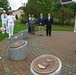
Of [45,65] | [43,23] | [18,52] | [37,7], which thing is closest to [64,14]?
[37,7]

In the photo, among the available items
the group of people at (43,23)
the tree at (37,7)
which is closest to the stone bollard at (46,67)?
the group of people at (43,23)

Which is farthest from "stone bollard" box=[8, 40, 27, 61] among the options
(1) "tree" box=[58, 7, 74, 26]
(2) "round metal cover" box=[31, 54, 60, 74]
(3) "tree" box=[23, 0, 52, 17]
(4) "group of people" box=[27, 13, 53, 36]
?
(1) "tree" box=[58, 7, 74, 26]

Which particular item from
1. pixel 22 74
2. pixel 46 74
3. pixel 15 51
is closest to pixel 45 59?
pixel 46 74

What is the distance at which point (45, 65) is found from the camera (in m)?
5.09

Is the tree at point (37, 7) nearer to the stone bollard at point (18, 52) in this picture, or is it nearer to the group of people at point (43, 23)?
the group of people at point (43, 23)

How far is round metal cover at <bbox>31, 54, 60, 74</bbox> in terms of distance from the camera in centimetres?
492

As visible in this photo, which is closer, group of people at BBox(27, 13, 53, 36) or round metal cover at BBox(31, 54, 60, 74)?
round metal cover at BBox(31, 54, 60, 74)

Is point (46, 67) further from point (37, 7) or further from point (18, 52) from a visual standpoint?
point (37, 7)

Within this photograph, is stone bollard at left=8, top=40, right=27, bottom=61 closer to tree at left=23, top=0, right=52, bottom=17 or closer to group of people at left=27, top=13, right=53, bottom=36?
group of people at left=27, top=13, right=53, bottom=36

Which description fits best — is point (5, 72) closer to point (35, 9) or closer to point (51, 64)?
point (51, 64)

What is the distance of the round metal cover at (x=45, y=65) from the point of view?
4.92m

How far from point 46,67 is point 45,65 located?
80 mm

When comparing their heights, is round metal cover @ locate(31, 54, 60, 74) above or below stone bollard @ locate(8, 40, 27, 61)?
above

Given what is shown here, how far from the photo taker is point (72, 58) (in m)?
8.61
